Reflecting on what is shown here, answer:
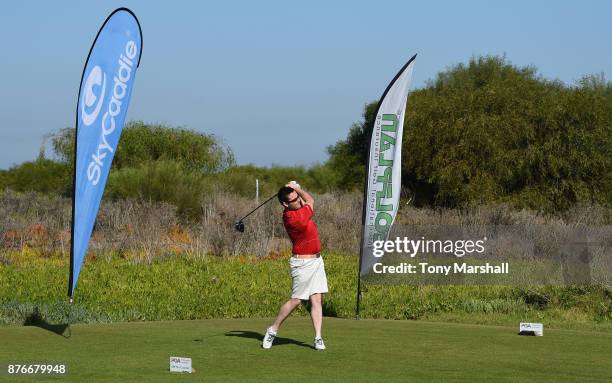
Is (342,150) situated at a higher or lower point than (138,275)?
higher

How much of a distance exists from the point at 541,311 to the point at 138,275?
39.5 ft

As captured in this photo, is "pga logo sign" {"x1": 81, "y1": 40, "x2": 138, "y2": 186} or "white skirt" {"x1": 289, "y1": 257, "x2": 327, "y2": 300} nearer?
"white skirt" {"x1": 289, "y1": 257, "x2": 327, "y2": 300}

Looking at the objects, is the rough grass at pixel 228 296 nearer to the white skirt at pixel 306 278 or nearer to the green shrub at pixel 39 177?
the white skirt at pixel 306 278

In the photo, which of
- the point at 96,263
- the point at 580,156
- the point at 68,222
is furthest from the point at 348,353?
the point at 580,156

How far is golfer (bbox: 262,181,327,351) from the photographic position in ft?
40.4

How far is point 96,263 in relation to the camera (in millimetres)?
31594

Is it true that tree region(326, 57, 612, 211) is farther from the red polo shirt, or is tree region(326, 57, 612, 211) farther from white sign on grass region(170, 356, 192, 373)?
white sign on grass region(170, 356, 192, 373)

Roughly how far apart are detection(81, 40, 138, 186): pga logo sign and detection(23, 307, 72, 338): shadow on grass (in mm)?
2219

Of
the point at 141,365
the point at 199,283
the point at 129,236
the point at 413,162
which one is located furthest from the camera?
the point at 413,162

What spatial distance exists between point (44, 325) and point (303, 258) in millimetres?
4634

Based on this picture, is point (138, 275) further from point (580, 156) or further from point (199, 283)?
point (580, 156)

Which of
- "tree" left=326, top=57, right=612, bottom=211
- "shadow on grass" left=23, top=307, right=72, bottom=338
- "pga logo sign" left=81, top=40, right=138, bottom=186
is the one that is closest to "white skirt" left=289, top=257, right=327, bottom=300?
"pga logo sign" left=81, top=40, right=138, bottom=186

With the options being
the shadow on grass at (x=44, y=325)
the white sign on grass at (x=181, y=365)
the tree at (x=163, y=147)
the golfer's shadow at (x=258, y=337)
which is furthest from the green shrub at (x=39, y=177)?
the white sign on grass at (x=181, y=365)

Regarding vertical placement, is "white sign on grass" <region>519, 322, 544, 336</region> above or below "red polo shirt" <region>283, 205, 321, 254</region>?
below
